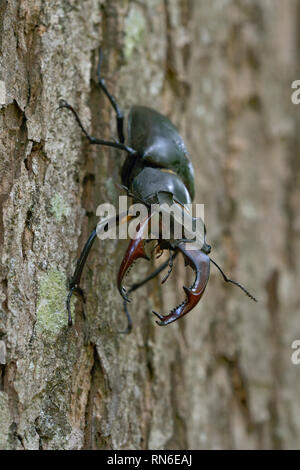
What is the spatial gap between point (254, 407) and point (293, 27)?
274 centimetres

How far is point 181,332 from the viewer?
2840 millimetres

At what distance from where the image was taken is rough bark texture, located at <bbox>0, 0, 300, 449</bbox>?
190 cm

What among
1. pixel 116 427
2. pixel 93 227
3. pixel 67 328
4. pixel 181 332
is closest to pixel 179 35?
pixel 93 227

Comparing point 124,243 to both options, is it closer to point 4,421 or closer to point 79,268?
point 79,268

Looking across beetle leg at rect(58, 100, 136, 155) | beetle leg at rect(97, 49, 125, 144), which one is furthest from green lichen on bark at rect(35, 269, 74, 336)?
beetle leg at rect(97, 49, 125, 144)

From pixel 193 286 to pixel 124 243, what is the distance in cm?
82

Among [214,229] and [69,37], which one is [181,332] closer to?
[214,229]

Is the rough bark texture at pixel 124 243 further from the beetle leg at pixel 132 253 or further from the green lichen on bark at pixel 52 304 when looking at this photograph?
the beetle leg at pixel 132 253

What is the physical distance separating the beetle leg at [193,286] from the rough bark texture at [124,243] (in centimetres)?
51

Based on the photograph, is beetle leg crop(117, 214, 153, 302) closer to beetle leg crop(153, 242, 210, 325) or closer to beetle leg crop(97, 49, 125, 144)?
beetle leg crop(153, 242, 210, 325)

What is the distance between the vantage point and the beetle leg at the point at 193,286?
1.66 meters

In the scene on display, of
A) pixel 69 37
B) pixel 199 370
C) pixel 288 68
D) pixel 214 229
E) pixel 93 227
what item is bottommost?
pixel 199 370

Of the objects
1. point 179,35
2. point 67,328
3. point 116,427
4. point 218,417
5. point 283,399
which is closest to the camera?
point 67,328

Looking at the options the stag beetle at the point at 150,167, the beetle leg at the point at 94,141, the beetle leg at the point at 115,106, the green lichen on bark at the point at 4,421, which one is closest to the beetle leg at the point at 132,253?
the stag beetle at the point at 150,167
